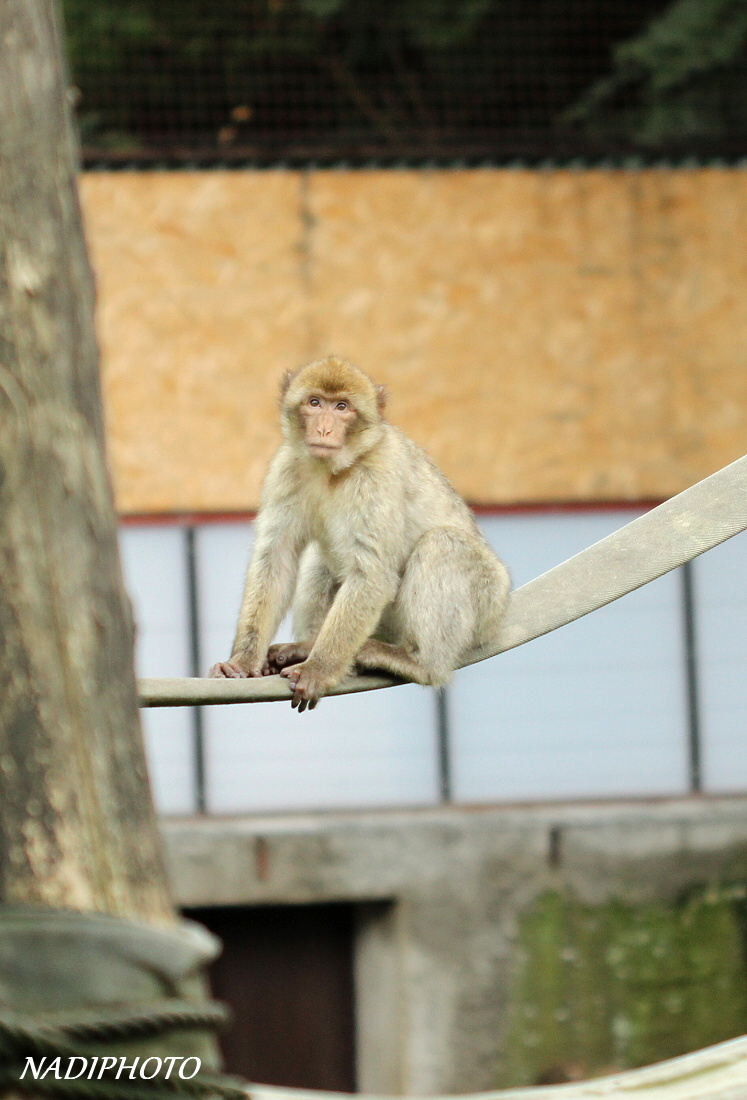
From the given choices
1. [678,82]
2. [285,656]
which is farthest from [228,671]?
[678,82]

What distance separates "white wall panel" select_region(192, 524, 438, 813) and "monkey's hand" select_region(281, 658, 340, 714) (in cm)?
451

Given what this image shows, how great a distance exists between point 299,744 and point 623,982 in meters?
2.14

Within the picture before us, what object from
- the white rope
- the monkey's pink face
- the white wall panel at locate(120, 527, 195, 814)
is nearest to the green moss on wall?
the white wall panel at locate(120, 527, 195, 814)

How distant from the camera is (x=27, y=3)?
6.27ft

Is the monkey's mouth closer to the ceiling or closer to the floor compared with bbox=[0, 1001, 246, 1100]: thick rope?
closer to the ceiling

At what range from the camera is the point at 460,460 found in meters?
8.13

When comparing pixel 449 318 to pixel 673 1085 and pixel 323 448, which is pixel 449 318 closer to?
pixel 323 448

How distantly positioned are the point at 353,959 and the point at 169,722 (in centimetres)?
167

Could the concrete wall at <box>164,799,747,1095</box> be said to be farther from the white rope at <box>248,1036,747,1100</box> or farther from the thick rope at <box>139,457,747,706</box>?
the white rope at <box>248,1036,747,1100</box>

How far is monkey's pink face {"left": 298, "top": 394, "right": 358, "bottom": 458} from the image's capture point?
3.63 meters

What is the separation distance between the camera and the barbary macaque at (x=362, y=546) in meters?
3.63

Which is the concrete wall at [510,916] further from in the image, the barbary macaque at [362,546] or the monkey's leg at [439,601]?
the monkey's leg at [439,601]

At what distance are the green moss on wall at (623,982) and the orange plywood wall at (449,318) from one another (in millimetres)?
2275

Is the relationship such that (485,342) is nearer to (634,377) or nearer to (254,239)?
(634,377)
